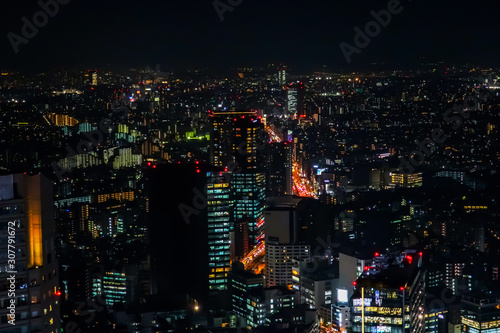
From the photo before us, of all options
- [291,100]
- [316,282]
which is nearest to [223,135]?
[291,100]

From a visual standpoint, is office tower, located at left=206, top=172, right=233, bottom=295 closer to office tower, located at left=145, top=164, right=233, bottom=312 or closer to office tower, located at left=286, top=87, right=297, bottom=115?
office tower, located at left=145, top=164, right=233, bottom=312

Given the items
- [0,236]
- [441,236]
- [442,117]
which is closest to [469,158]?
[442,117]

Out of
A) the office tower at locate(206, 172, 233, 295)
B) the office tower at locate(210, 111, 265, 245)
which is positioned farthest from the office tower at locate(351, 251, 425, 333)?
the office tower at locate(210, 111, 265, 245)

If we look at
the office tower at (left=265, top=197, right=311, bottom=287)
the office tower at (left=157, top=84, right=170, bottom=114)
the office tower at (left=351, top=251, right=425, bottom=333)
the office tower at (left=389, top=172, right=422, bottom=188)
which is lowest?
the office tower at (left=265, top=197, right=311, bottom=287)

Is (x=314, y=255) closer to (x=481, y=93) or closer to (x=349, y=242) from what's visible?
(x=349, y=242)

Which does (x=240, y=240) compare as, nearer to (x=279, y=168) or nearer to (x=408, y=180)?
(x=279, y=168)

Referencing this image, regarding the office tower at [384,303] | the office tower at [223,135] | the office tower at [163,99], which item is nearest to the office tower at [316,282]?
the office tower at [384,303]

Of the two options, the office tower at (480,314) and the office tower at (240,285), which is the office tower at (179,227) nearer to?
the office tower at (240,285)
